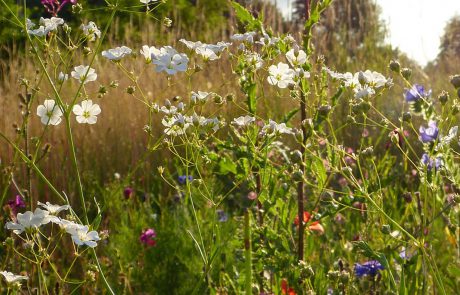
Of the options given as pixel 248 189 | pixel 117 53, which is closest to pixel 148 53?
pixel 117 53

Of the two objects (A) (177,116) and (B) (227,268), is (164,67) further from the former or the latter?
(B) (227,268)

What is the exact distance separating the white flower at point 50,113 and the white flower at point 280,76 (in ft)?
1.52

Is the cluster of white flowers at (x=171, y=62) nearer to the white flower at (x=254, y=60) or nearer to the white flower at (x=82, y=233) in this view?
the white flower at (x=254, y=60)

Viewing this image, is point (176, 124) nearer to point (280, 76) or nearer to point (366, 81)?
point (280, 76)

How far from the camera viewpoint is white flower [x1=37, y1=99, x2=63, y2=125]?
142 centimetres

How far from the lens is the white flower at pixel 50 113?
4.67 ft

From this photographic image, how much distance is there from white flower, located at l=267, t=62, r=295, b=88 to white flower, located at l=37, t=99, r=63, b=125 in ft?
1.52

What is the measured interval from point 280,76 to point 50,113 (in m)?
0.51

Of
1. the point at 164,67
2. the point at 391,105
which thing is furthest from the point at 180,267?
the point at 391,105

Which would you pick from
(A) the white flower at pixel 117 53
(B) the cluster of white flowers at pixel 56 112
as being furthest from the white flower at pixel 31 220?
(A) the white flower at pixel 117 53

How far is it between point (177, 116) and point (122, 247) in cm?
103

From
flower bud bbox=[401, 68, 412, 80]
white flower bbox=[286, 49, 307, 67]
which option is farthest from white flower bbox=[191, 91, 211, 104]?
flower bud bbox=[401, 68, 412, 80]

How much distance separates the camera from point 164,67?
142cm

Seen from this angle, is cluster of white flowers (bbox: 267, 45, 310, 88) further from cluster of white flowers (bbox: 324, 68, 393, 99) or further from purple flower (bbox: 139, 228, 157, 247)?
purple flower (bbox: 139, 228, 157, 247)
